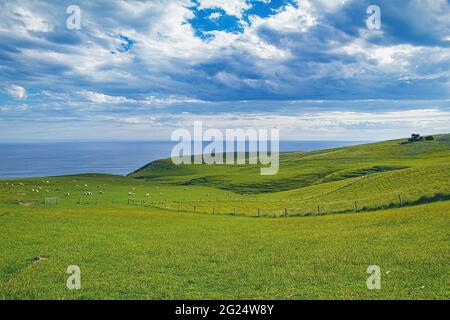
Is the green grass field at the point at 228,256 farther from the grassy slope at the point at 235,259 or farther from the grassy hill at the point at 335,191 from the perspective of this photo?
the grassy hill at the point at 335,191

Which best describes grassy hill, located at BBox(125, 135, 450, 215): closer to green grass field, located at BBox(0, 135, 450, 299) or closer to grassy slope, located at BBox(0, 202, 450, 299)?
green grass field, located at BBox(0, 135, 450, 299)

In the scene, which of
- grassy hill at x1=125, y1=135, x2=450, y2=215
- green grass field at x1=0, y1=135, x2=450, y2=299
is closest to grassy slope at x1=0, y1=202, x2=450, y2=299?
green grass field at x1=0, y1=135, x2=450, y2=299

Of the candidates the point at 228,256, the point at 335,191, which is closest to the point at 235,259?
the point at 228,256

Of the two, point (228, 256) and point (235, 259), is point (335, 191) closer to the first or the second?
point (228, 256)

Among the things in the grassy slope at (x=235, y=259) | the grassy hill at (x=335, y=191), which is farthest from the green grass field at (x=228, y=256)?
the grassy hill at (x=335, y=191)

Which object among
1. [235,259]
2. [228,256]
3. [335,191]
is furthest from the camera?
[335,191]

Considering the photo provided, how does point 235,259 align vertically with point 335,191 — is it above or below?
above

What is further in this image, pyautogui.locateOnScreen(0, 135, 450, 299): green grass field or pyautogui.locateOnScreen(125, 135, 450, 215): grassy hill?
pyautogui.locateOnScreen(125, 135, 450, 215): grassy hill

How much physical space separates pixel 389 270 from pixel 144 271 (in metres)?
15.1

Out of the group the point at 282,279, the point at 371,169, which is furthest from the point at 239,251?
the point at 371,169

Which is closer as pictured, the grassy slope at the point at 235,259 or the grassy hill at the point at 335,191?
the grassy slope at the point at 235,259
